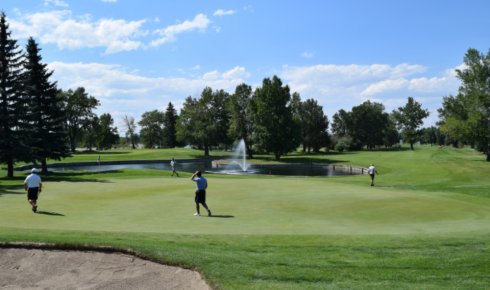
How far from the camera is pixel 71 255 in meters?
7.74

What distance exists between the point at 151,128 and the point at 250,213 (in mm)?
118768

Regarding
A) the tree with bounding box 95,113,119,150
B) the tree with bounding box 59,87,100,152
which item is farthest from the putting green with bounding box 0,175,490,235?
the tree with bounding box 95,113,119,150

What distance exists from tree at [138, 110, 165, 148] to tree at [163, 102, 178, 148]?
852 cm

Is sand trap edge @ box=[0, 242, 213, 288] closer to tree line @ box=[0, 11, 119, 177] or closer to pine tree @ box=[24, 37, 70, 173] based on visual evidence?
tree line @ box=[0, 11, 119, 177]

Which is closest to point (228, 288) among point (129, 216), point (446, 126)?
point (129, 216)

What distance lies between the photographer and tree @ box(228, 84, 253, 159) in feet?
261

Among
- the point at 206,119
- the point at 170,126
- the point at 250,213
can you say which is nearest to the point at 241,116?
the point at 206,119

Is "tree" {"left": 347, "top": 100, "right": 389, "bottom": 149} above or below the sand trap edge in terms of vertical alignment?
above

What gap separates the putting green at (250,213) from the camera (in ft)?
39.3

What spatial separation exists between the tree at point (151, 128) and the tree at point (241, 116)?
55.1 m

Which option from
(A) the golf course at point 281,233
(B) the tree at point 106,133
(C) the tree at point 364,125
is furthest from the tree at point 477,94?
(B) the tree at point 106,133

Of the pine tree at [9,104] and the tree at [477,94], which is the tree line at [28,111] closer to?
the pine tree at [9,104]

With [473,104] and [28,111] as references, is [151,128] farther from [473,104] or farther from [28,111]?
[473,104]

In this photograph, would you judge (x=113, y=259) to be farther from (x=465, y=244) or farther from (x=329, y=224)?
(x=465, y=244)
